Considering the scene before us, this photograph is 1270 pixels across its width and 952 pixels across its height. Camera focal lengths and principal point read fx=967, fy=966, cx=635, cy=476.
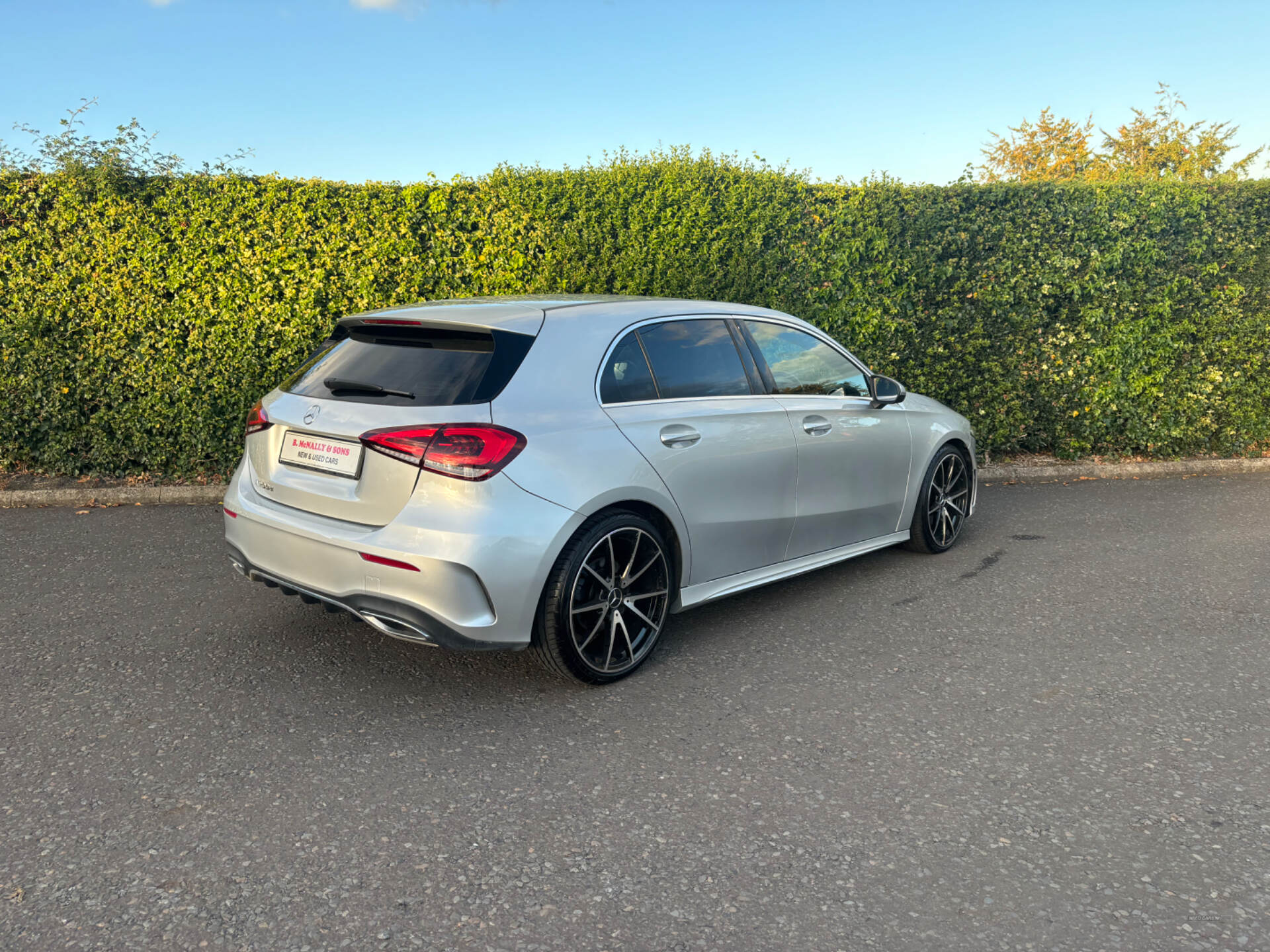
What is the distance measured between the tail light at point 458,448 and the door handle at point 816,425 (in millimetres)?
1949

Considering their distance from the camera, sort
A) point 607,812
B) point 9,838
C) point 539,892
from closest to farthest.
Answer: point 539,892, point 9,838, point 607,812

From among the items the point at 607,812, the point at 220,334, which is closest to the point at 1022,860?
the point at 607,812

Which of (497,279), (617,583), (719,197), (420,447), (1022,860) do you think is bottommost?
(1022,860)

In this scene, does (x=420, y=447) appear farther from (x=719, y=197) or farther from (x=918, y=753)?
(x=719, y=197)

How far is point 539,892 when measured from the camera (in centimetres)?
269

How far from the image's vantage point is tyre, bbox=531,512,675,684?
3.86 metres

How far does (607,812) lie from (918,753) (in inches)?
47.1

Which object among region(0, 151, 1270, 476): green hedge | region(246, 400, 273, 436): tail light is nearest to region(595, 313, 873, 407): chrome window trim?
region(246, 400, 273, 436): tail light

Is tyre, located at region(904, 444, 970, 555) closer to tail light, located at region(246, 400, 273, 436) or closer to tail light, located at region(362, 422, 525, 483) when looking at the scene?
tail light, located at region(362, 422, 525, 483)

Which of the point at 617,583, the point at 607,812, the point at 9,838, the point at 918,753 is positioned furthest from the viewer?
the point at 617,583

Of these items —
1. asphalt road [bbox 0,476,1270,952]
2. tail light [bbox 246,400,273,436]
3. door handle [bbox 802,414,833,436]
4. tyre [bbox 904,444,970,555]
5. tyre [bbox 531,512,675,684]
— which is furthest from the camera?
tyre [bbox 904,444,970,555]

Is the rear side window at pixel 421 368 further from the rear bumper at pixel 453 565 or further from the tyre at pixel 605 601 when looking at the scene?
the tyre at pixel 605 601

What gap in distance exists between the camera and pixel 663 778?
11.0ft

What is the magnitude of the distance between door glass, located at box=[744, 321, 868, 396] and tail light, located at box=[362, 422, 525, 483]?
1923 mm
